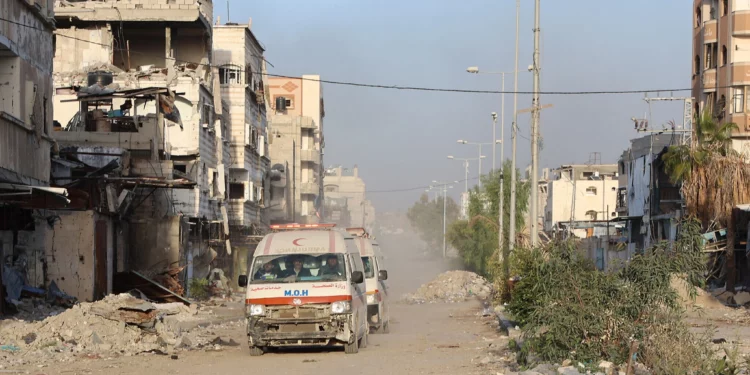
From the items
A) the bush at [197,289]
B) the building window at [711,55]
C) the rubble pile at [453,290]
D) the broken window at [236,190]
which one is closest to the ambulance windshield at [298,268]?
the bush at [197,289]

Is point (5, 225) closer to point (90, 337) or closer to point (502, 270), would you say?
point (90, 337)

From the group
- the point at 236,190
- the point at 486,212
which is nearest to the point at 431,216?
the point at 486,212

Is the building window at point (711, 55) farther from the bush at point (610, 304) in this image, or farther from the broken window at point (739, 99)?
the bush at point (610, 304)

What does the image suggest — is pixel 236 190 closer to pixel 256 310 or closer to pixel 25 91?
→ pixel 25 91

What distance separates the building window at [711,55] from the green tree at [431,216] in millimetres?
98345

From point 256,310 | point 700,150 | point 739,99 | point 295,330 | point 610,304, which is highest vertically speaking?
point 739,99

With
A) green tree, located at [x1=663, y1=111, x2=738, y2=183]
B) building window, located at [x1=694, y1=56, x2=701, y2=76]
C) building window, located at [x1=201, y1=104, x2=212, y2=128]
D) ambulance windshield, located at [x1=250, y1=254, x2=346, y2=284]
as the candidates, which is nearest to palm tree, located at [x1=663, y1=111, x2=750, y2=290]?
green tree, located at [x1=663, y1=111, x2=738, y2=183]

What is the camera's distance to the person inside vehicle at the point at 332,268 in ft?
63.3

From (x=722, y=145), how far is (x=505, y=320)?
768 inches

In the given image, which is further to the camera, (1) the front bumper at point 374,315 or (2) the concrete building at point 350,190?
(2) the concrete building at point 350,190

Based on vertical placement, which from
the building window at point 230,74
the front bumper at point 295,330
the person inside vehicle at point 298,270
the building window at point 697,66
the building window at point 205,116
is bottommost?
the front bumper at point 295,330

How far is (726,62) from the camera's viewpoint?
182 feet

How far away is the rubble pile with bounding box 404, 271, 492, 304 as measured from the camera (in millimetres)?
50562

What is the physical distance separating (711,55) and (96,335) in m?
46.3
